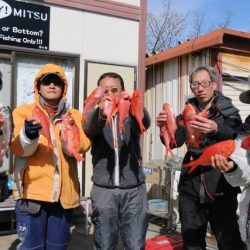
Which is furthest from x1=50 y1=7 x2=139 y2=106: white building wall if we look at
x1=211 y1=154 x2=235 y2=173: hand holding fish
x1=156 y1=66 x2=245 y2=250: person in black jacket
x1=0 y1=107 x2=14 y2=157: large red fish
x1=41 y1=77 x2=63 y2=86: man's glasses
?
x1=211 y1=154 x2=235 y2=173: hand holding fish

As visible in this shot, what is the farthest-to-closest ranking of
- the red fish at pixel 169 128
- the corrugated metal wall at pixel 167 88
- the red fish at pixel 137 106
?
1. the corrugated metal wall at pixel 167 88
2. the red fish at pixel 169 128
3. the red fish at pixel 137 106

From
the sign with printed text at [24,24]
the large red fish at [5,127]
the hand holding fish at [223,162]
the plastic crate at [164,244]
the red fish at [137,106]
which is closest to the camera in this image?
the hand holding fish at [223,162]

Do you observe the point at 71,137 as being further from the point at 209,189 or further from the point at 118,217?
the point at 209,189

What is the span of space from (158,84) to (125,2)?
2235mm

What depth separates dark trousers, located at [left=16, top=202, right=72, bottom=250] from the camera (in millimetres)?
3492

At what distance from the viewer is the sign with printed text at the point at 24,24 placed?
6.61m

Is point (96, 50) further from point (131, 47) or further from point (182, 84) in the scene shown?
point (182, 84)

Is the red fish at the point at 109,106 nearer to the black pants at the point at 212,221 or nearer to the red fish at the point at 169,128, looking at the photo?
the red fish at the point at 169,128

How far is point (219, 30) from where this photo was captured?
728 centimetres

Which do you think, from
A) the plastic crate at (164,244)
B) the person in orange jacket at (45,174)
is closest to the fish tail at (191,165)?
the person in orange jacket at (45,174)

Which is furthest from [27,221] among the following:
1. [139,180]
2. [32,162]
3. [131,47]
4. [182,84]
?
[182,84]

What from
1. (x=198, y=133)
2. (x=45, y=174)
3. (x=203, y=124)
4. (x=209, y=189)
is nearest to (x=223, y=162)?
(x=203, y=124)

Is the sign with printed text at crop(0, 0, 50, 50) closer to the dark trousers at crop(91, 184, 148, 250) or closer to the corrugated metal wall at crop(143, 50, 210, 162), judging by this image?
the corrugated metal wall at crop(143, 50, 210, 162)

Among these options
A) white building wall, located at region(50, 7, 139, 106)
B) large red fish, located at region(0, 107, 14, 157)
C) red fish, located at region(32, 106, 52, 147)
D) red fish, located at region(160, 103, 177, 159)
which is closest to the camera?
large red fish, located at region(0, 107, 14, 157)
